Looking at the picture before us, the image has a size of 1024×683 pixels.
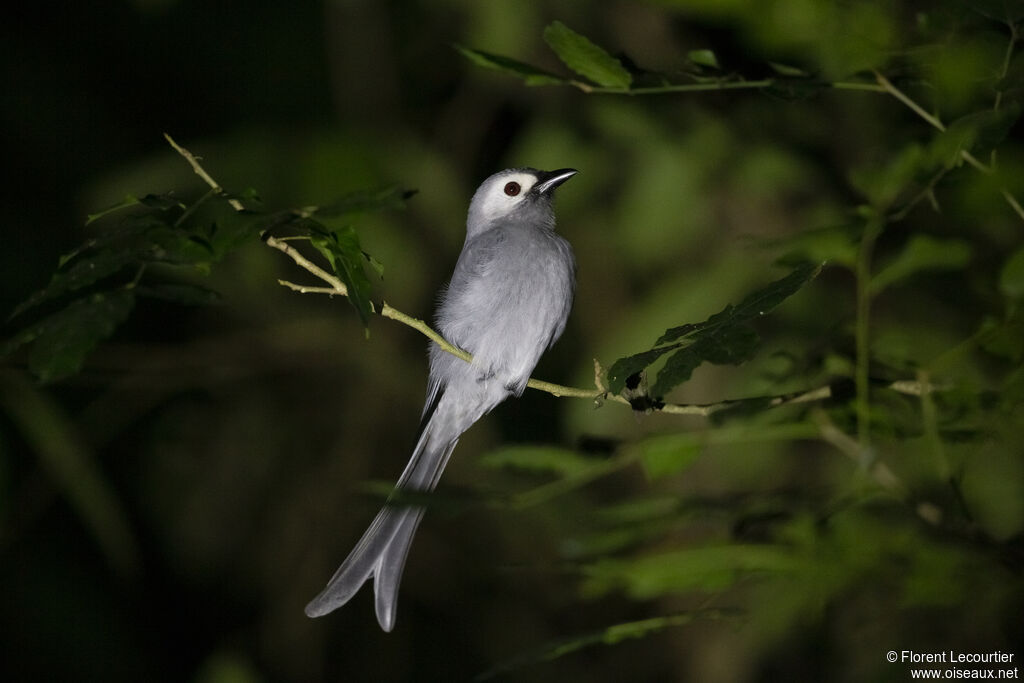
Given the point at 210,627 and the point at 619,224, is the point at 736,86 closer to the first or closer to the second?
the point at 619,224

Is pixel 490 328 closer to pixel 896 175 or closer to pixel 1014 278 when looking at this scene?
pixel 896 175

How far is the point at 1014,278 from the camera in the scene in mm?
1797

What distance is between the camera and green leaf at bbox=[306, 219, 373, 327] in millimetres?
1739

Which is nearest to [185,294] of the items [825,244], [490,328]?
[825,244]

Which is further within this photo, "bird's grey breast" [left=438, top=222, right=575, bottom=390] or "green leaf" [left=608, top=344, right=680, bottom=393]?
"bird's grey breast" [left=438, top=222, right=575, bottom=390]

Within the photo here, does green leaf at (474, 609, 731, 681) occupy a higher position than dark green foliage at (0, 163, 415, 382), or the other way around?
dark green foliage at (0, 163, 415, 382)

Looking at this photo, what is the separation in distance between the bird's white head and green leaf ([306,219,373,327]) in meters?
2.62

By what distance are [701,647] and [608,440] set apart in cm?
289

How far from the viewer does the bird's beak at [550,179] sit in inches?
170

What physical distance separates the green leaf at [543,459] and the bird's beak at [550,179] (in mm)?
2247

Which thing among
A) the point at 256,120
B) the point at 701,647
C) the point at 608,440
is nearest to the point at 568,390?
the point at 608,440

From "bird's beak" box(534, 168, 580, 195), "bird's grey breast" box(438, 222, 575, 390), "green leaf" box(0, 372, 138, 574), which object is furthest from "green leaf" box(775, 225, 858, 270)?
"green leaf" box(0, 372, 138, 574)

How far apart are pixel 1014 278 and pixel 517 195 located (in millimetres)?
3000

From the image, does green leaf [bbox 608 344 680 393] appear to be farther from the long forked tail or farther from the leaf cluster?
the long forked tail
